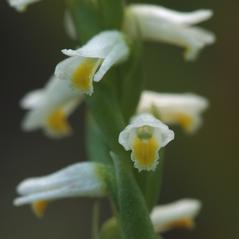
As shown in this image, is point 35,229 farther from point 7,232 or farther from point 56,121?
point 56,121

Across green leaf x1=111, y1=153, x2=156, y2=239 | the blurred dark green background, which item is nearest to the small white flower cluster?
green leaf x1=111, y1=153, x2=156, y2=239

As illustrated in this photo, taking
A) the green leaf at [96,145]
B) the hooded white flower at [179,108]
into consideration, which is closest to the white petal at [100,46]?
the green leaf at [96,145]

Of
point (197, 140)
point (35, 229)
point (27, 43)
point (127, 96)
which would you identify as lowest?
point (35, 229)

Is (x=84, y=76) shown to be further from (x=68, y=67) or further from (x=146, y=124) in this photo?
(x=146, y=124)

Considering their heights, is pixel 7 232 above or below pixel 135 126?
below

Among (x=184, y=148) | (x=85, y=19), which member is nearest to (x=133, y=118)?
(x=85, y=19)

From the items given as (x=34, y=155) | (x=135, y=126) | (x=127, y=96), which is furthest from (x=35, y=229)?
(x=135, y=126)

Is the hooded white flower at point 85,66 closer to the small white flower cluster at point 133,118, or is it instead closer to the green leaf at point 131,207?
the small white flower cluster at point 133,118
